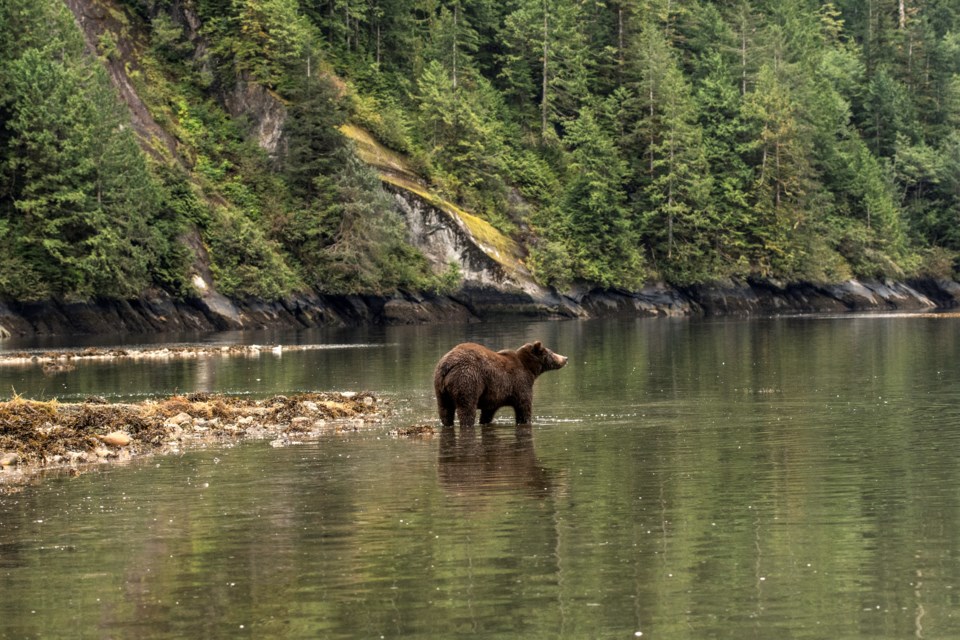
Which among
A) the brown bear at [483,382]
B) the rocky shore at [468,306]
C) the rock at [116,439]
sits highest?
the rocky shore at [468,306]

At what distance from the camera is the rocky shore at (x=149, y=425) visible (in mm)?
25125

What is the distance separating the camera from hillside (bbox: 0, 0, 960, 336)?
274 ft

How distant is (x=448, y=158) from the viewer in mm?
110750

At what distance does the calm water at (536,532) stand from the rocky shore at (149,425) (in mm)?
1204

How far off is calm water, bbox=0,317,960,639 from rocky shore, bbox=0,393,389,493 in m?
1.20

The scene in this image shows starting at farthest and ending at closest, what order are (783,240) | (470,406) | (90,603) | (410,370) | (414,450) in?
(783,240) < (410,370) < (470,406) < (414,450) < (90,603)

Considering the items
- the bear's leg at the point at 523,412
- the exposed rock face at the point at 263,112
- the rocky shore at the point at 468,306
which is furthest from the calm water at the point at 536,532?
the exposed rock face at the point at 263,112

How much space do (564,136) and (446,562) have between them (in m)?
114

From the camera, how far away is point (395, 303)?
9819 centimetres

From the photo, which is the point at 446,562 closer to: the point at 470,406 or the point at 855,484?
the point at 855,484

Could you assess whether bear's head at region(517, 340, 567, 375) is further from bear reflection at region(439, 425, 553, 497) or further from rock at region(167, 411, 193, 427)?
rock at region(167, 411, 193, 427)

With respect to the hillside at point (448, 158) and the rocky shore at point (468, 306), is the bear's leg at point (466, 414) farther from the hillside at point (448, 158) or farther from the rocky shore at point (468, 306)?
the hillside at point (448, 158)

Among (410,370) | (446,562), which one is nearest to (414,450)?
(446,562)

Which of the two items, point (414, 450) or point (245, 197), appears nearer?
point (414, 450)
